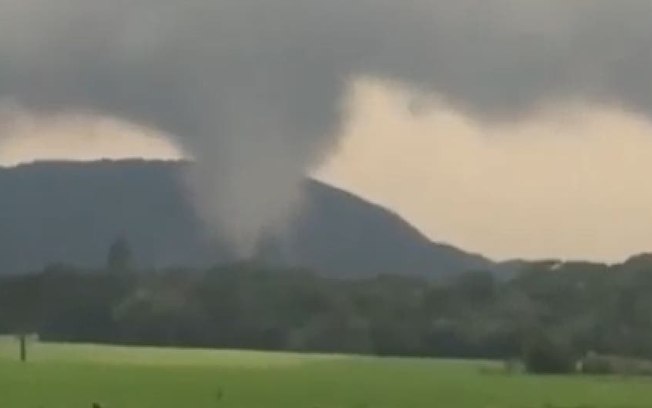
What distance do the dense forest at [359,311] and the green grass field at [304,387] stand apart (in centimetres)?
1742

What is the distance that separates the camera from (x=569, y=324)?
9338 centimetres

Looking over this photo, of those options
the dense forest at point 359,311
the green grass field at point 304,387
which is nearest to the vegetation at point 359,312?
the dense forest at point 359,311

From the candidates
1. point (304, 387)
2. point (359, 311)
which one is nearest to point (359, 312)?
point (359, 311)

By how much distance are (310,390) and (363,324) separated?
174 feet

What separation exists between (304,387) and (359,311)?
54.5m

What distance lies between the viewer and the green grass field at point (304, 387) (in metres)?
40.2

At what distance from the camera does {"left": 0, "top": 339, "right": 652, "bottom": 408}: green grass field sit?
4016 cm

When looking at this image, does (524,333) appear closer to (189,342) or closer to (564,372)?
(564,372)

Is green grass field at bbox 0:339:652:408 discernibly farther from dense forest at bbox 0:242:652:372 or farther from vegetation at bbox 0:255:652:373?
dense forest at bbox 0:242:652:372

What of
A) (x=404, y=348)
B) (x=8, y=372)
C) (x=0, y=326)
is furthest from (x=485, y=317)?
(x=8, y=372)

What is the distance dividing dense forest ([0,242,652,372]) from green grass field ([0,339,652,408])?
57.1ft

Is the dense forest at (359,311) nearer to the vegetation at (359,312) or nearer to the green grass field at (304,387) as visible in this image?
the vegetation at (359,312)

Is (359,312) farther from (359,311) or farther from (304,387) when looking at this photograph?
(304,387)

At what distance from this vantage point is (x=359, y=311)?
103062mm
